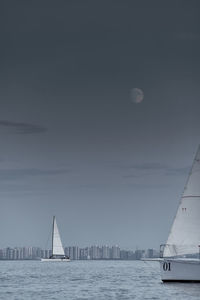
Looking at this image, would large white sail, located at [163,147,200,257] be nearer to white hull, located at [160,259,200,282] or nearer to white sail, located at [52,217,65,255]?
white hull, located at [160,259,200,282]

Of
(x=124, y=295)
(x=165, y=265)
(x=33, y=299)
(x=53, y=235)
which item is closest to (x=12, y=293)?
(x=33, y=299)

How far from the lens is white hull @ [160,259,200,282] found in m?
54.3

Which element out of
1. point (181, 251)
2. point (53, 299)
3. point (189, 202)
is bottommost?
point (53, 299)

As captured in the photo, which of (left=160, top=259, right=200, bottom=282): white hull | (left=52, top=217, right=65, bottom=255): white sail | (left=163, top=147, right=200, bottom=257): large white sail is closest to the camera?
(left=160, top=259, right=200, bottom=282): white hull

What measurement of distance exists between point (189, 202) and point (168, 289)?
26.4 ft

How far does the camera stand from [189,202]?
56.4m

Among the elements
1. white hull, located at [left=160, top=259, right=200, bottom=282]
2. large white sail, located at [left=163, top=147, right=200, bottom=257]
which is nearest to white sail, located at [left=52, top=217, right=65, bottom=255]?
white hull, located at [left=160, top=259, right=200, bottom=282]

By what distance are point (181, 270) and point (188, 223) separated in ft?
13.1

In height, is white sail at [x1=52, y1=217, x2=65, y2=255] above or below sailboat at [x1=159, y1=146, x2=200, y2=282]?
above

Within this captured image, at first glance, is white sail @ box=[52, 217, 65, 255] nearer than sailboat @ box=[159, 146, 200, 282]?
No

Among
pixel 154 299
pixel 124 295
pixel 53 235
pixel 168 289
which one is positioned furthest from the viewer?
pixel 53 235

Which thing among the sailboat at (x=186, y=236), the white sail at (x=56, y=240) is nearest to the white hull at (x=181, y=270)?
the sailboat at (x=186, y=236)

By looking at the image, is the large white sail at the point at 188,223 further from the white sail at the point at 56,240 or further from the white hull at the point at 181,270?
the white sail at the point at 56,240

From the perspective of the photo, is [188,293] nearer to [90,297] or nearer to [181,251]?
[181,251]
